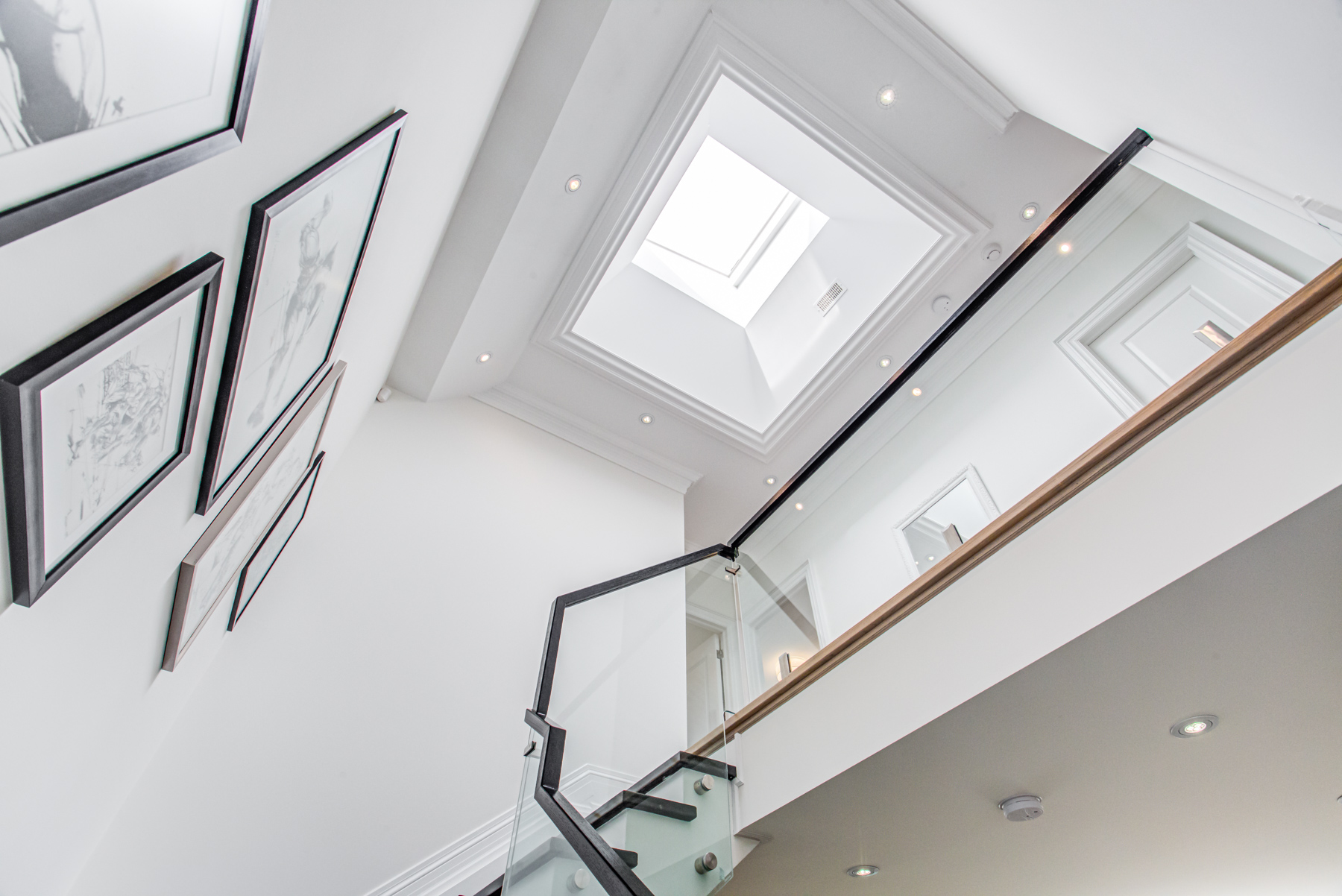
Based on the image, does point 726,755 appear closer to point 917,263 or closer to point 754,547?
point 754,547

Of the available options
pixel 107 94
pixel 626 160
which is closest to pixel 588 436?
pixel 626 160

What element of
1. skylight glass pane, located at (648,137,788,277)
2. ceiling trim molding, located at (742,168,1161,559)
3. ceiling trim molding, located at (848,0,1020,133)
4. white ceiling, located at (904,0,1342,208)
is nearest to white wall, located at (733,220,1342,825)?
white ceiling, located at (904,0,1342,208)

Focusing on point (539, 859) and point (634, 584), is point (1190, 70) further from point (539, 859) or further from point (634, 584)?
point (539, 859)

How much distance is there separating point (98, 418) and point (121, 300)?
21 centimetres

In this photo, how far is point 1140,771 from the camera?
7.14 feet

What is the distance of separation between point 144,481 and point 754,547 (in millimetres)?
2765

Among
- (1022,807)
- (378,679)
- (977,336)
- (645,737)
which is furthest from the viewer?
(977,336)

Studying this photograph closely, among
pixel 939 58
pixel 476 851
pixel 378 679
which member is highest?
pixel 939 58

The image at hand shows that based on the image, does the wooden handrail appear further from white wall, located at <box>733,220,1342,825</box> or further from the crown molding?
the crown molding

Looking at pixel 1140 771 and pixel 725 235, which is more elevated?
pixel 725 235

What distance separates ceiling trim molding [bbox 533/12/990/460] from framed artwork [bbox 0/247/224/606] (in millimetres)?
2950

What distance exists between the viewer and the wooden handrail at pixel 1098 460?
1.56 metres

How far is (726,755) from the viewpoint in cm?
296

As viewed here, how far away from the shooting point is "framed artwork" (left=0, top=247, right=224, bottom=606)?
3.10 feet
